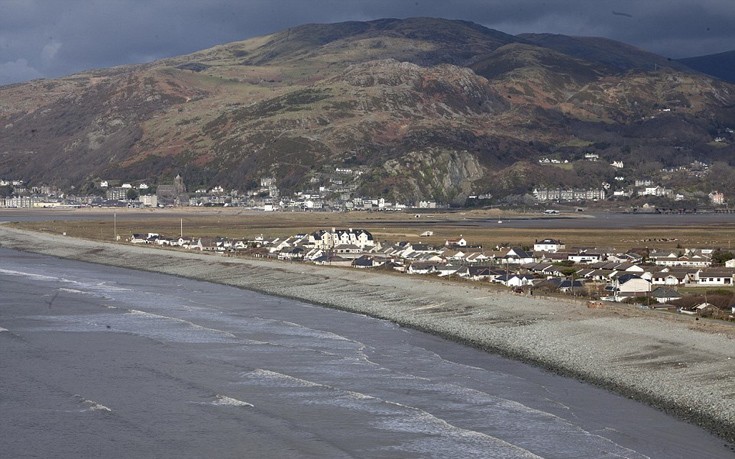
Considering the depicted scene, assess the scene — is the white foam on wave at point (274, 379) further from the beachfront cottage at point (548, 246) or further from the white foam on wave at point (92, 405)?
the beachfront cottage at point (548, 246)

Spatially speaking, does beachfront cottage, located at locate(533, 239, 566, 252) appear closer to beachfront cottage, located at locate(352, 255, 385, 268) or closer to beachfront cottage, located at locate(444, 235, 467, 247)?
beachfront cottage, located at locate(444, 235, 467, 247)

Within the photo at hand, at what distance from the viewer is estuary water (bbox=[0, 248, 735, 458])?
22312 mm

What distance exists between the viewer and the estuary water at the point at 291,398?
2231cm

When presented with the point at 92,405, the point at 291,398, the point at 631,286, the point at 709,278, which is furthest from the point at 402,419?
the point at 709,278

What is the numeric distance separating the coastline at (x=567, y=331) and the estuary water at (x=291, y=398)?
0.93m

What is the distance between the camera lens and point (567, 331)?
35.4 m

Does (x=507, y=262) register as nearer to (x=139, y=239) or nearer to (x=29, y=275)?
(x=29, y=275)

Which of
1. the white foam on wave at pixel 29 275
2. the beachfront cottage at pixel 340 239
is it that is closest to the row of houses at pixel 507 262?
the beachfront cottage at pixel 340 239

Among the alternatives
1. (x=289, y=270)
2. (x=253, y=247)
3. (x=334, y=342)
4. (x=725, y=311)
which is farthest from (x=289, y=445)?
(x=253, y=247)

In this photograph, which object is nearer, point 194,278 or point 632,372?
point 632,372

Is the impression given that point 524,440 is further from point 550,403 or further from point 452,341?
point 452,341

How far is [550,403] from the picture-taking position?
85.9 feet

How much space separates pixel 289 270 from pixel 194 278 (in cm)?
645

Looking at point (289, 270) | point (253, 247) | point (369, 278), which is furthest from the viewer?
point (253, 247)
